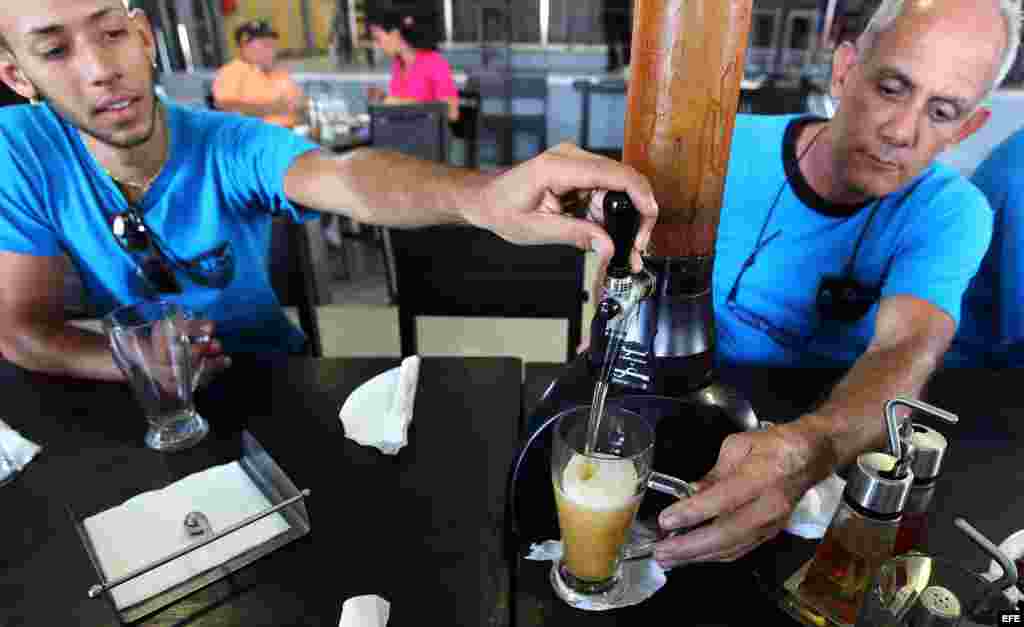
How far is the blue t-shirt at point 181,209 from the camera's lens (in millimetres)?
1307

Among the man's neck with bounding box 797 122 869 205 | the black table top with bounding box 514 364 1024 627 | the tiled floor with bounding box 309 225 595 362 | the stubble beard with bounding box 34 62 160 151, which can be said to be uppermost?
the stubble beard with bounding box 34 62 160 151

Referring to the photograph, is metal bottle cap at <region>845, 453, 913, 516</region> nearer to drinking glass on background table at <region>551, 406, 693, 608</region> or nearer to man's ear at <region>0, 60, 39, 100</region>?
drinking glass on background table at <region>551, 406, 693, 608</region>

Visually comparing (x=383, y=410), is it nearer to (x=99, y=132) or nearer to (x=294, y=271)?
(x=99, y=132)

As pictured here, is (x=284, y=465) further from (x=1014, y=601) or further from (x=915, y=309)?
(x=915, y=309)

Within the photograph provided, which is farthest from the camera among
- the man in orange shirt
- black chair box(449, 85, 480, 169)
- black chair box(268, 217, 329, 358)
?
black chair box(449, 85, 480, 169)

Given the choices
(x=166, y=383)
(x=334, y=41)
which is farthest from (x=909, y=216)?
(x=334, y=41)

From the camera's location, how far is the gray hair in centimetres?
106

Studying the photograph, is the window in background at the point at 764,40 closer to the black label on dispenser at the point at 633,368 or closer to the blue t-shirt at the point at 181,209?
the blue t-shirt at the point at 181,209

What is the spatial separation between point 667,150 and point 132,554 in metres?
0.75

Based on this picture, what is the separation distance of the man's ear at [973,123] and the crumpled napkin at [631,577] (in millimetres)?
975

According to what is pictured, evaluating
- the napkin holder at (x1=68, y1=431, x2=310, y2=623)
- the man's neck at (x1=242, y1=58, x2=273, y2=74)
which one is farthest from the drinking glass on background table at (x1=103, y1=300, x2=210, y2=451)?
the man's neck at (x1=242, y1=58, x2=273, y2=74)

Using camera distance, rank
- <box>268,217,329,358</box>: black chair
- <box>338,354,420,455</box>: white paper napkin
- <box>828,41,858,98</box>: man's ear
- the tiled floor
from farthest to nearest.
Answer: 1. the tiled floor
2. <box>268,217,329,358</box>: black chair
3. <box>828,41,858,98</box>: man's ear
4. <box>338,354,420,455</box>: white paper napkin

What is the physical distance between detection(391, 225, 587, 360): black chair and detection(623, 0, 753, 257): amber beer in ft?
2.76

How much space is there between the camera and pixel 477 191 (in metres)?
0.98
